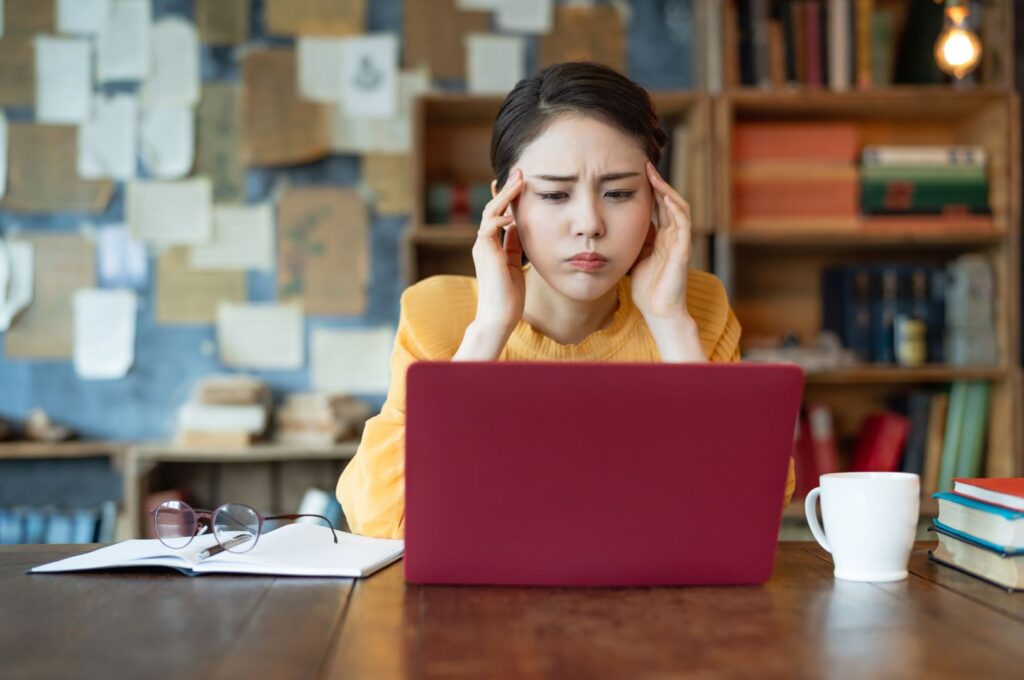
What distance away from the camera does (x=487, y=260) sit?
1.42 metres

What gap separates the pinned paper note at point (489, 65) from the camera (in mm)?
3043

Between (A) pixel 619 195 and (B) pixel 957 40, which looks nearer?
(A) pixel 619 195

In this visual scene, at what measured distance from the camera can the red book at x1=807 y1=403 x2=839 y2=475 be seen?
2812 millimetres

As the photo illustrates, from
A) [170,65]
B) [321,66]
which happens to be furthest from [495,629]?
[170,65]

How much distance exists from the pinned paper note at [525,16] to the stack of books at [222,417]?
51.6 inches

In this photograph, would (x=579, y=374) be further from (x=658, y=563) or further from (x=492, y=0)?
(x=492, y=0)

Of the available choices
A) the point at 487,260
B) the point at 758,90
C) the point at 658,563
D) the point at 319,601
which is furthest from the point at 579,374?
the point at 758,90

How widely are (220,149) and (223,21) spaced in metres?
0.38

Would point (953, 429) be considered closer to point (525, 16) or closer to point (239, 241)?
point (525, 16)

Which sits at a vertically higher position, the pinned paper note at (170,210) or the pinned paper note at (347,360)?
the pinned paper note at (170,210)

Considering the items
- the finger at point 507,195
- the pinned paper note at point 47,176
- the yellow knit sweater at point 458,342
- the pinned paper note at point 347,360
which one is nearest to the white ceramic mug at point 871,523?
the yellow knit sweater at point 458,342

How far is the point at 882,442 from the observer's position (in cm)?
284

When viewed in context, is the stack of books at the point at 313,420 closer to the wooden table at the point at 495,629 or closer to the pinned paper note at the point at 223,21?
the pinned paper note at the point at 223,21

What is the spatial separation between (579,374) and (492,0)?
7.93 feet
